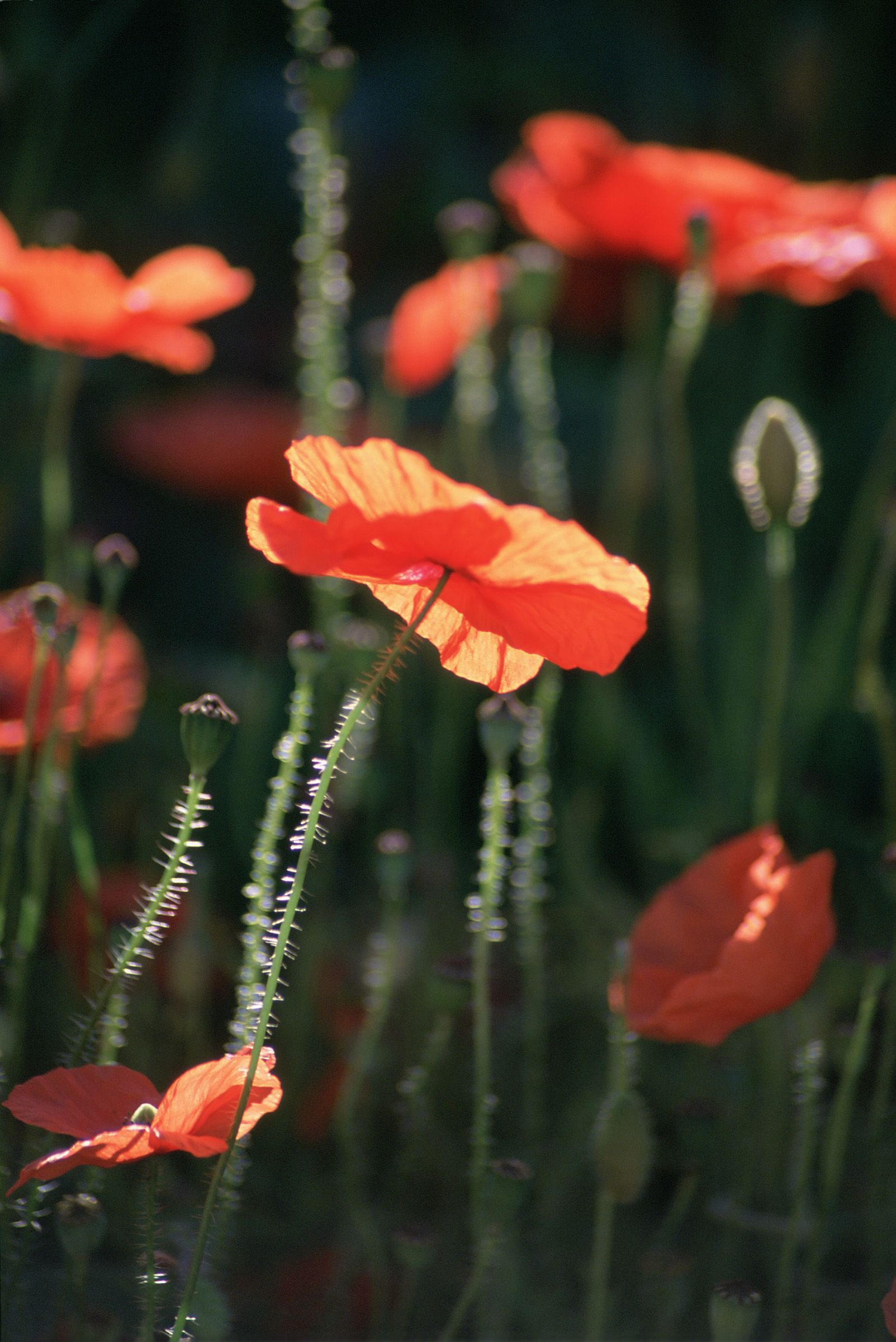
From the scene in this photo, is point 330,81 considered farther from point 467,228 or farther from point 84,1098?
point 84,1098

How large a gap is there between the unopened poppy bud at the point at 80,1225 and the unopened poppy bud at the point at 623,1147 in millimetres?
149

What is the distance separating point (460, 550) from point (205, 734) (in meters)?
0.09

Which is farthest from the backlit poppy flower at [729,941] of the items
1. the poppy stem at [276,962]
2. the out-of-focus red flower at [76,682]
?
the out-of-focus red flower at [76,682]

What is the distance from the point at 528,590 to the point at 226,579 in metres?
0.71

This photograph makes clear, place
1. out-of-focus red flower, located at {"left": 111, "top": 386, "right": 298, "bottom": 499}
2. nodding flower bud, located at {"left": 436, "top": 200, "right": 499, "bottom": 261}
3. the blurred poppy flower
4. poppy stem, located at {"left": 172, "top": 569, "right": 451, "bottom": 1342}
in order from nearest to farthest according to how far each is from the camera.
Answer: poppy stem, located at {"left": 172, "top": 569, "right": 451, "bottom": 1342}
the blurred poppy flower
nodding flower bud, located at {"left": 436, "top": 200, "right": 499, "bottom": 261}
out-of-focus red flower, located at {"left": 111, "top": 386, "right": 298, "bottom": 499}

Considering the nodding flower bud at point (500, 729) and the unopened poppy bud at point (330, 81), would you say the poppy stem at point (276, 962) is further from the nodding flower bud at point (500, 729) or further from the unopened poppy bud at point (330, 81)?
the unopened poppy bud at point (330, 81)

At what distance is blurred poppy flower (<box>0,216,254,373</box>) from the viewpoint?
1.79 ft

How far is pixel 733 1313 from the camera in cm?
35

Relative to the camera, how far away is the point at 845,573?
2.58 ft

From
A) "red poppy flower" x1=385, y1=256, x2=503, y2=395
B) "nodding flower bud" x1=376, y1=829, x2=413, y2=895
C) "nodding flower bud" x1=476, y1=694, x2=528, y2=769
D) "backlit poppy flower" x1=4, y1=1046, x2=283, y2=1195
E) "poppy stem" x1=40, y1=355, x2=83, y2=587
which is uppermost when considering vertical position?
"red poppy flower" x1=385, y1=256, x2=503, y2=395

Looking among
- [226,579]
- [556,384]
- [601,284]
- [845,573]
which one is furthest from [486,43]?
[845,573]

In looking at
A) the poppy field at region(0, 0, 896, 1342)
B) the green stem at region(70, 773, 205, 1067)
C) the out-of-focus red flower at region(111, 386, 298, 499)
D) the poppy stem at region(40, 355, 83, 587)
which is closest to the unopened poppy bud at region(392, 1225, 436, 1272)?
the poppy field at region(0, 0, 896, 1342)

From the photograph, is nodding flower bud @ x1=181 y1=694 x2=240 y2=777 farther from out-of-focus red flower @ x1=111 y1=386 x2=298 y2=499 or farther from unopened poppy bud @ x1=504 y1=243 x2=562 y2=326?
out-of-focus red flower @ x1=111 y1=386 x2=298 y2=499

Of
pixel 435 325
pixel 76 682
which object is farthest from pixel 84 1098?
pixel 435 325
